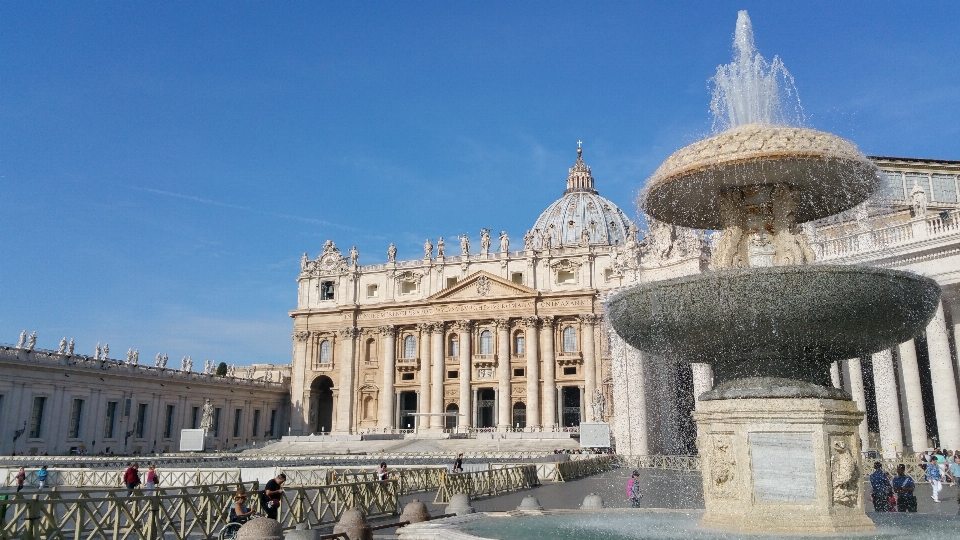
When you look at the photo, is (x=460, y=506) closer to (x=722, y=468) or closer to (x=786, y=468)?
(x=722, y=468)

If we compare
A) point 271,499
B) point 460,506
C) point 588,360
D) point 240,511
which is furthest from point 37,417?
point 240,511

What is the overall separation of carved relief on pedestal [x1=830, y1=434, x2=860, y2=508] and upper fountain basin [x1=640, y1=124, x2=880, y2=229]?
9.41ft

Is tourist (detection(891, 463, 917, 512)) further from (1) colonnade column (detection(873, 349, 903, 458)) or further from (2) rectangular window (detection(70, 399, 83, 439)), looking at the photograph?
(2) rectangular window (detection(70, 399, 83, 439))

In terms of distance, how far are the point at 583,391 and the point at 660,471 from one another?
29.1 metres

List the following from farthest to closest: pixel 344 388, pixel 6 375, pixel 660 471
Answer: pixel 344 388 → pixel 6 375 → pixel 660 471

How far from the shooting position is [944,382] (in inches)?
792

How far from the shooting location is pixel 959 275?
19.3 m

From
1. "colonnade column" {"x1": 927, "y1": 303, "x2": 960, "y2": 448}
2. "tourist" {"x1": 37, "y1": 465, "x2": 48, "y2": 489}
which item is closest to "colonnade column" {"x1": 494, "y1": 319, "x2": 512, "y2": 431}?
"tourist" {"x1": 37, "y1": 465, "x2": 48, "y2": 489}

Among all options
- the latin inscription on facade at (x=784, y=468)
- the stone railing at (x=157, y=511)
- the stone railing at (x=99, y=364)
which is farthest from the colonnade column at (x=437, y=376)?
the latin inscription on facade at (x=784, y=468)

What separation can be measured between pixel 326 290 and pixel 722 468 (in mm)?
58134

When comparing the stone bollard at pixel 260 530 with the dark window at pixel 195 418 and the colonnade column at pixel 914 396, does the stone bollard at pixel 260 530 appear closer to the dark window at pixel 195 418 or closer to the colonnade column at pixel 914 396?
the colonnade column at pixel 914 396

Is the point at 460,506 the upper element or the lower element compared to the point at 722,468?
lower

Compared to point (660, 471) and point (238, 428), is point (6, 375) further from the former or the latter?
point (660, 471)

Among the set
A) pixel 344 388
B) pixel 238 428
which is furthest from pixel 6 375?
pixel 344 388
